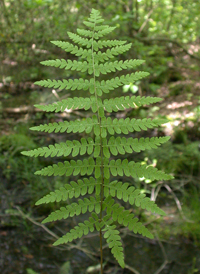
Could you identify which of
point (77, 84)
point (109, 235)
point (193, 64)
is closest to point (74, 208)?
point (109, 235)

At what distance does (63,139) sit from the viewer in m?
5.23

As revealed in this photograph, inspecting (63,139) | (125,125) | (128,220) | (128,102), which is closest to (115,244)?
(128,220)

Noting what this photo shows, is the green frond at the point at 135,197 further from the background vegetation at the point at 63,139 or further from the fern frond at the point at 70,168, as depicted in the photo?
the background vegetation at the point at 63,139

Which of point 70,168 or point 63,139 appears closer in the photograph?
point 70,168

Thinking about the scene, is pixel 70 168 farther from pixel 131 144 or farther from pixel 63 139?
pixel 63 139

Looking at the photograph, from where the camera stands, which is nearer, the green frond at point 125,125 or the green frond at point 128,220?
the green frond at point 128,220

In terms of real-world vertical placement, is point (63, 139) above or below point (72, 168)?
below

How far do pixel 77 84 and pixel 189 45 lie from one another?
8096mm

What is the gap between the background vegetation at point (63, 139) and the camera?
11.4 ft

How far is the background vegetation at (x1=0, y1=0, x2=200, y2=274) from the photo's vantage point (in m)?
3.47

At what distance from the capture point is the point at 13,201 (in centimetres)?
419

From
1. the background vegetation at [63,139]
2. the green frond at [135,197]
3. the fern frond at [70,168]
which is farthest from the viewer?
the background vegetation at [63,139]

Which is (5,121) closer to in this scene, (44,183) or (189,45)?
(44,183)

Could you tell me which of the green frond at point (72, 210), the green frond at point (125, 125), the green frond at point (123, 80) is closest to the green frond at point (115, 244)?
the green frond at point (72, 210)
